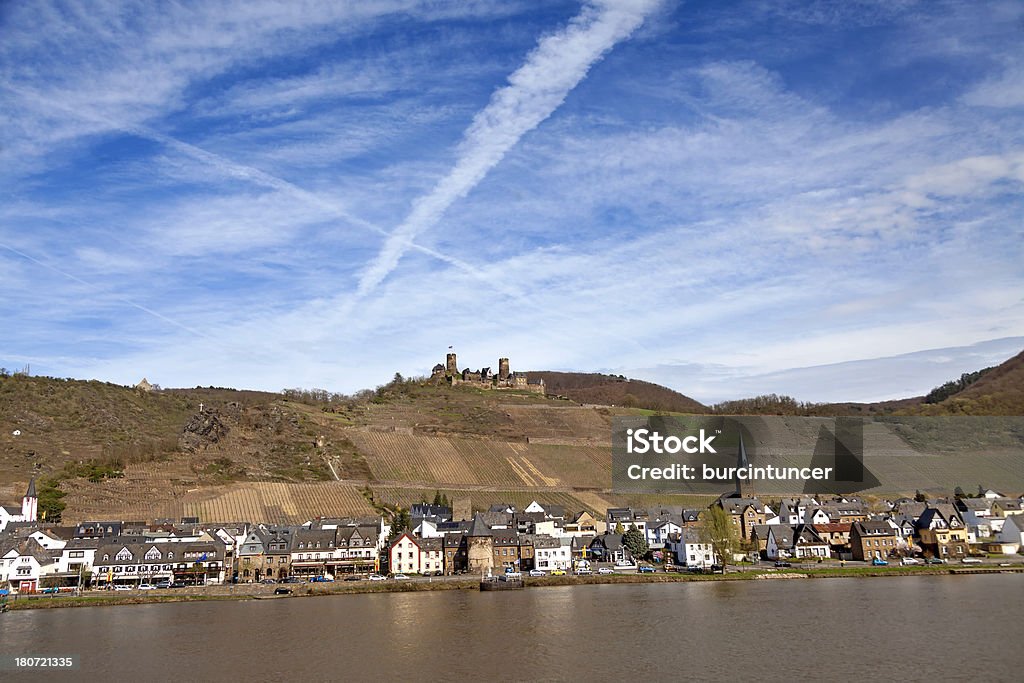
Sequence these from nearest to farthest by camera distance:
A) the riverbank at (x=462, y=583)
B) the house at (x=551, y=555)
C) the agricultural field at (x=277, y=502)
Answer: the riverbank at (x=462, y=583) → the house at (x=551, y=555) → the agricultural field at (x=277, y=502)

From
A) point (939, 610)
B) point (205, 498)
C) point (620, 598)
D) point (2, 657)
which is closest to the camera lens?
point (2, 657)

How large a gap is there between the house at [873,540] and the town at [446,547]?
101 mm

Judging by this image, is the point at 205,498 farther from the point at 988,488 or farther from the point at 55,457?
the point at 988,488

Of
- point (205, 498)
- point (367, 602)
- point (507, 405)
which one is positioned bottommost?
point (367, 602)

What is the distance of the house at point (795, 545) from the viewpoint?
70.1m

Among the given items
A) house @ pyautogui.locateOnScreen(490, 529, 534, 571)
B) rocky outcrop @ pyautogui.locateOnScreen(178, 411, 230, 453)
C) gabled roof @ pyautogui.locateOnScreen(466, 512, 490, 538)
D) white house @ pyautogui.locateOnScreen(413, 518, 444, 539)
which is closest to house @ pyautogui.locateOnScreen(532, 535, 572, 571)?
house @ pyautogui.locateOnScreen(490, 529, 534, 571)

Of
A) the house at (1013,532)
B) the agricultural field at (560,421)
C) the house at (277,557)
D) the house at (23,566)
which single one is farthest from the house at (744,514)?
the agricultural field at (560,421)

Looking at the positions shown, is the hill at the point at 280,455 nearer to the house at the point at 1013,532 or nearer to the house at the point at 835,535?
the house at the point at 835,535

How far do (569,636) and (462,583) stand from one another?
24188 mm

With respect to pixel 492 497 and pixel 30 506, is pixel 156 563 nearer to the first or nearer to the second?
pixel 30 506

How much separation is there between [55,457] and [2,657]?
83672 millimetres

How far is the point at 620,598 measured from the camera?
47.6m

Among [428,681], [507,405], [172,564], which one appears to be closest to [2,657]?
[428,681]

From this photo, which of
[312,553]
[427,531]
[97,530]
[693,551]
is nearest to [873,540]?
[693,551]
